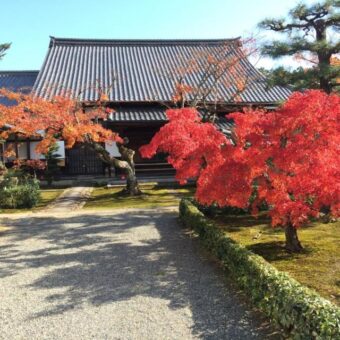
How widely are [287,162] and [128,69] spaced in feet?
66.0

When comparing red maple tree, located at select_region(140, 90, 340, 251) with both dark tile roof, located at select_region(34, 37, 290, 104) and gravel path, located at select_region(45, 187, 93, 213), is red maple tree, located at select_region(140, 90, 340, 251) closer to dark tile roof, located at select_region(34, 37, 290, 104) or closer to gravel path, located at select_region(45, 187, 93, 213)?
gravel path, located at select_region(45, 187, 93, 213)

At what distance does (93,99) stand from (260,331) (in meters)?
18.5

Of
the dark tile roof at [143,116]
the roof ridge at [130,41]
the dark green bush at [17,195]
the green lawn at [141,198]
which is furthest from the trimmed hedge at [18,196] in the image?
the roof ridge at [130,41]

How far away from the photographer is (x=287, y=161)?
306 inches

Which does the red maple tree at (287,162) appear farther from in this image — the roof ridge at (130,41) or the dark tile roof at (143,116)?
the roof ridge at (130,41)

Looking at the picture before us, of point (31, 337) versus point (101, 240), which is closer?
point (31, 337)

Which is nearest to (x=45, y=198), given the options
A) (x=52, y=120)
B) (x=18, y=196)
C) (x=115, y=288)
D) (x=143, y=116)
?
(x=18, y=196)

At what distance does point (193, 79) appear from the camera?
82.3 feet

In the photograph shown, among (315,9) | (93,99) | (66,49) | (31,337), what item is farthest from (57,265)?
(66,49)

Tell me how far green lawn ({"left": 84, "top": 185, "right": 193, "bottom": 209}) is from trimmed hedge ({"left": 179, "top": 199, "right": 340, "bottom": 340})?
8.05 meters

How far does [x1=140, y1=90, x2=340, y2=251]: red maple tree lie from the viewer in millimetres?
7723

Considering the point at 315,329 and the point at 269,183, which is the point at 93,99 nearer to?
the point at 269,183

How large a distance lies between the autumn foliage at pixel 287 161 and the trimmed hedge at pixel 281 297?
1167 mm

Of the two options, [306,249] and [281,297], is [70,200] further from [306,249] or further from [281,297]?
[281,297]
